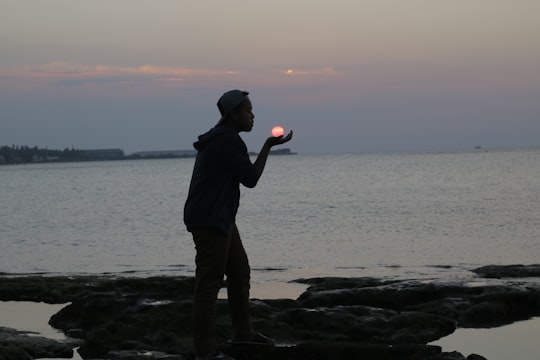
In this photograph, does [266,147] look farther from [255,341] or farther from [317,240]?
[317,240]

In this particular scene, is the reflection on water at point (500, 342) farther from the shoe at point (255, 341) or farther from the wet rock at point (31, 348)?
the wet rock at point (31, 348)

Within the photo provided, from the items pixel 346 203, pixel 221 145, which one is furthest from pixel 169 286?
pixel 346 203

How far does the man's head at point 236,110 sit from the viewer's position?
27.8 feet

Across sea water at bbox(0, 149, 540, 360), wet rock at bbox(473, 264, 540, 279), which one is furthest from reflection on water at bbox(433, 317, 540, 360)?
wet rock at bbox(473, 264, 540, 279)

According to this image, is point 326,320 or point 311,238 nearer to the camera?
point 326,320

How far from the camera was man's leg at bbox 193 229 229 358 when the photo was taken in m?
8.34

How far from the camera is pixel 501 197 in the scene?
5609 cm

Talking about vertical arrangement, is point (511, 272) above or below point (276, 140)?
below

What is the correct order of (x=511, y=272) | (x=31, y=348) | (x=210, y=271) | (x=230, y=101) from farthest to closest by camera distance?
(x=511, y=272) < (x=31, y=348) < (x=230, y=101) < (x=210, y=271)

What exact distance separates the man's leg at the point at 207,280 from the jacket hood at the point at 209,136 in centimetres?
73

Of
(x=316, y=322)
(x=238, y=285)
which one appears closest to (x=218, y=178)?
(x=238, y=285)

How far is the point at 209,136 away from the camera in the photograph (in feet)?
27.5

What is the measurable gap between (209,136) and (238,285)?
1.41 metres

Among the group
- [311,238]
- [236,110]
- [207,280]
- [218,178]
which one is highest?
[236,110]
